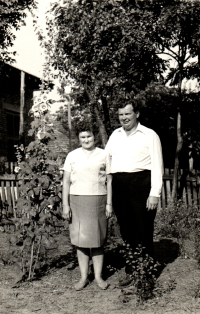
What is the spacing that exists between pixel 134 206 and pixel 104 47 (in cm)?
344

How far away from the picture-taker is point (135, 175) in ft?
11.4

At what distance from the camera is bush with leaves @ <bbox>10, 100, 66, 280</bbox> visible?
12.0 feet

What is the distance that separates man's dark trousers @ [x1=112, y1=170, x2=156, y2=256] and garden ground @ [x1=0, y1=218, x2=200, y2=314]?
0.41 metres

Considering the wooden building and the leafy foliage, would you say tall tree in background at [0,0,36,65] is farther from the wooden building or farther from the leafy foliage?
the leafy foliage

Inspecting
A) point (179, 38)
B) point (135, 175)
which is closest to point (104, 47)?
point (179, 38)

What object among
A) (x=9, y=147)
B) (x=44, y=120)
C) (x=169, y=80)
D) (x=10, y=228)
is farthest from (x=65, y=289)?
(x=9, y=147)

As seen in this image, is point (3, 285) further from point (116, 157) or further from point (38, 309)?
point (116, 157)

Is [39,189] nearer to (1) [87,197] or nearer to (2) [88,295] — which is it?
(1) [87,197]

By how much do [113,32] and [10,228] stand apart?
394 centimetres

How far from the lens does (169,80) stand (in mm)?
7055

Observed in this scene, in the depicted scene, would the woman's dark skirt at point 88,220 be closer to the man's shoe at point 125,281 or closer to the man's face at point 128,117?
the man's shoe at point 125,281

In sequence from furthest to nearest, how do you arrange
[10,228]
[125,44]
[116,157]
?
[10,228]
[125,44]
[116,157]

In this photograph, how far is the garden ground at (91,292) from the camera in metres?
3.14

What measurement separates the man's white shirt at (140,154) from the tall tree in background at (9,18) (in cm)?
505
